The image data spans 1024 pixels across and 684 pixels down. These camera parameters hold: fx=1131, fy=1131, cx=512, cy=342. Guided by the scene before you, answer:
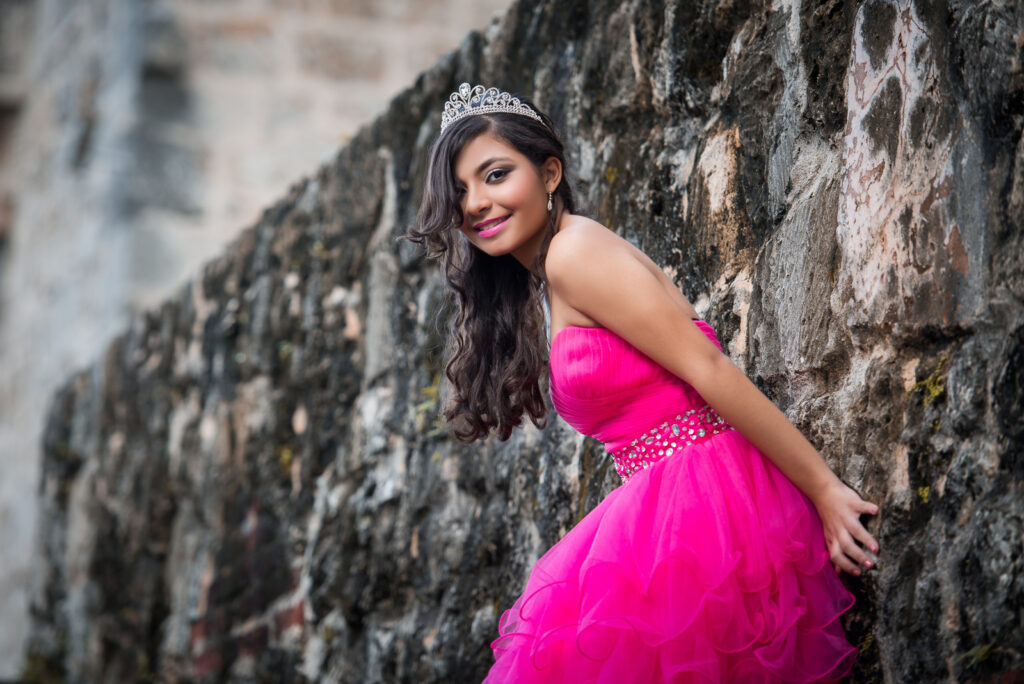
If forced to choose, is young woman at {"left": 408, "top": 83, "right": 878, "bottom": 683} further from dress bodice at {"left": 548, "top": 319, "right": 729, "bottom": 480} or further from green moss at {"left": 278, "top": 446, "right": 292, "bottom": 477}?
green moss at {"left": 278, "top": 446, "right": 292, "bottom": 477}

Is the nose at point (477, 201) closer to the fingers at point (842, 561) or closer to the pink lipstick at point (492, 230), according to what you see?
the pink lipstick at point (492, 230)

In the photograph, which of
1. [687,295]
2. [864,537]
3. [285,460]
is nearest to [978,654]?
[864,537]

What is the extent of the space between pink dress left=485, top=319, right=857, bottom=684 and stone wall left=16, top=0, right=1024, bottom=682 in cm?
12

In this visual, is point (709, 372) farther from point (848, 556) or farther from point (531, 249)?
point (531, 249)

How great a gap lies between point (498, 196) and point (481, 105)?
7.8 inches

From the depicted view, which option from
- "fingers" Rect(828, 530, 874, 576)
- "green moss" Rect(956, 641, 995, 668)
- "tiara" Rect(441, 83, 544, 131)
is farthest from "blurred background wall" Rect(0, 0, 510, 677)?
"green moss" Rect(956, 641, 995, 668)

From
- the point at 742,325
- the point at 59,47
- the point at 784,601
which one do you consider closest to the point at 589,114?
the point at 742,325

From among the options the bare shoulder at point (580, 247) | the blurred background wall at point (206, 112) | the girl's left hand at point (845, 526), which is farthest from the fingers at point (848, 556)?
the blurred background wall at point (206, 112)

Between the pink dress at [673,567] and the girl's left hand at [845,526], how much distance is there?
24 millimetres

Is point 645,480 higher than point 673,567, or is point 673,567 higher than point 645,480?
point 645,480

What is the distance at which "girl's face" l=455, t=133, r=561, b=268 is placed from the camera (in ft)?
6.80

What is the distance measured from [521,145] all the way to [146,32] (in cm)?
583

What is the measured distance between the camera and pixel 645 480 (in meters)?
1.86

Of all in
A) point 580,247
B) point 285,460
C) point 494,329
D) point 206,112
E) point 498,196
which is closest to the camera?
point 580,247
